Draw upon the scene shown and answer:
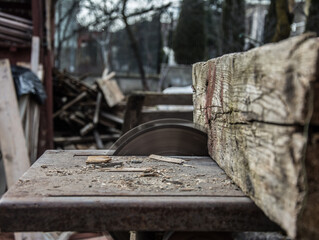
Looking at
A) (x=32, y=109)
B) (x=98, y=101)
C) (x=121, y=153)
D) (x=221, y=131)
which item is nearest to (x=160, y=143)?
(x=121, y=153)

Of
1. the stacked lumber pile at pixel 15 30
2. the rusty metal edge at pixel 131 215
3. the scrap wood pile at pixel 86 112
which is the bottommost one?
the scrap wood pile at pixel 86 112

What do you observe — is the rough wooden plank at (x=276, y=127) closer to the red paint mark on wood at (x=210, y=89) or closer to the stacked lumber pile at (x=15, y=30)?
the red paint mark on wood at (x=210, y=89)

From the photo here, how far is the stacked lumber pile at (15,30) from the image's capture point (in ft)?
21.0

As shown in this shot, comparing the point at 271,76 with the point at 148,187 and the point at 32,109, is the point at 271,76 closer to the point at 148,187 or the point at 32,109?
the point at 148,187

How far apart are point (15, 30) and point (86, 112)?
3.07 meters

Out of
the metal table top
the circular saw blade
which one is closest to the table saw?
the metal table top

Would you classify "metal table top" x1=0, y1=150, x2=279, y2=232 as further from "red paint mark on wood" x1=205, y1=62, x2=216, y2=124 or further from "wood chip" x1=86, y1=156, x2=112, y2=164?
"red paint mark on wood" x1=205, y1=62, x2=216, y2=124

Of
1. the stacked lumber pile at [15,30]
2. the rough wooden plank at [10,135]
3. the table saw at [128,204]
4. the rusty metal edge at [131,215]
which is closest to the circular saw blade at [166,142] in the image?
the table saw at [128,204]

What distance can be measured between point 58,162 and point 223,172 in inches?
40.3

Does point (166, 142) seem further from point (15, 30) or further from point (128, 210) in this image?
point (15, 30)

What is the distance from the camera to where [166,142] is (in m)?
2.56

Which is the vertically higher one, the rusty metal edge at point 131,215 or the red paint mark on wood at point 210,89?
the red paint mark on wood at point 210,89

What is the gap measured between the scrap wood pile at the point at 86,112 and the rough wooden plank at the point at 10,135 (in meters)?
3.81

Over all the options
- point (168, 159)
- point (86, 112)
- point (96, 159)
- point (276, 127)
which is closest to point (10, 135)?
point (96, 159)
